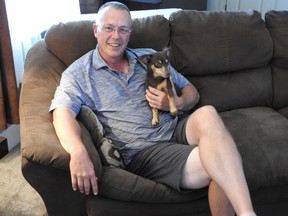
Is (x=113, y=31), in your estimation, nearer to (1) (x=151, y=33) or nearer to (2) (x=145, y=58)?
(2) (x=145, y=58)

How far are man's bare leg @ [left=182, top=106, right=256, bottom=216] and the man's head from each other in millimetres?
507

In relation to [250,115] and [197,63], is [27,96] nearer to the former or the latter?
[197,63]

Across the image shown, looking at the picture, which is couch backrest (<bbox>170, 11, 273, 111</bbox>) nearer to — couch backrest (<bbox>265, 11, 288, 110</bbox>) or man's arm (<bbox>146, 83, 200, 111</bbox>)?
couch backrest (<bbox>265, 11, 288, 110</bbox>)

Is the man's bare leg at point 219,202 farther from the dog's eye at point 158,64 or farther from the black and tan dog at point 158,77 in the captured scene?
the dog's eye at point 158,64

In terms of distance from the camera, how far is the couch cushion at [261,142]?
1651 mm

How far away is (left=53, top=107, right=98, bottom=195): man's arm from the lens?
4.47 ft

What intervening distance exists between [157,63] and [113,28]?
26 centimetres

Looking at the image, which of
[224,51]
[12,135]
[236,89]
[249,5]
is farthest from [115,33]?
[249,5]

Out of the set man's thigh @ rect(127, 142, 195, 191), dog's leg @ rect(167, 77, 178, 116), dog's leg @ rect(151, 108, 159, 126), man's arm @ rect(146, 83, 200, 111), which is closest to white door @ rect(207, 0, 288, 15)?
man's arm @ rect(146, 83, 200, 111)

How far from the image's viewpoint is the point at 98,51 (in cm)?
181

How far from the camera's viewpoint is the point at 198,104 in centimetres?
216

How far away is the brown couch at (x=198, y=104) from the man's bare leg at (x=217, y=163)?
0.38 feet

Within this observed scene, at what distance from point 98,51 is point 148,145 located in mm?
518

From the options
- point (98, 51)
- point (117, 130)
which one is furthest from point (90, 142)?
point (98, 51)
